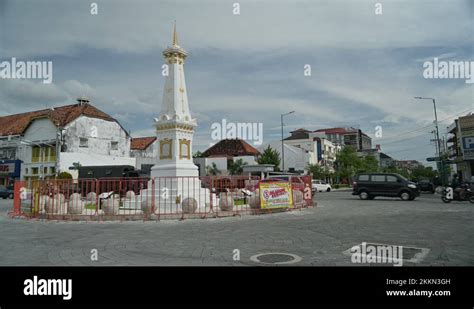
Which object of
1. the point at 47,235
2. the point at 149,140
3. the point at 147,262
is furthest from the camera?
the point at 149,140

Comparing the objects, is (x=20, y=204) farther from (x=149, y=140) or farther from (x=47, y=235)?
(x=149, y=140)

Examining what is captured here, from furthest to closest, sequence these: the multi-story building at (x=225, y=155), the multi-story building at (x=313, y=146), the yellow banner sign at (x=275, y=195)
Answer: the multi-story building at (x=313, y=146), the multi-story building at (x=225, y=155), the yellow banner sign at (x=275, y=195)

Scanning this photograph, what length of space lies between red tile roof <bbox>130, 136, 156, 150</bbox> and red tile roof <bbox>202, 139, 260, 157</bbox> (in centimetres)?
1120

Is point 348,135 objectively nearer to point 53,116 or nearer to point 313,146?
point 313,146

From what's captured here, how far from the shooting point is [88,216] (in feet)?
43.4

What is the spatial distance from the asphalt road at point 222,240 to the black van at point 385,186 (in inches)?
400

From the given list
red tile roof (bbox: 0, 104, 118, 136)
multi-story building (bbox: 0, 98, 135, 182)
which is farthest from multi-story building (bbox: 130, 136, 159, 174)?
red tile roof (bbox: 0, 104, 118, 136)

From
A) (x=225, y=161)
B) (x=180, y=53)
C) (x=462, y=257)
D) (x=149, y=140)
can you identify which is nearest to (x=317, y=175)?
(x=225, y=161)

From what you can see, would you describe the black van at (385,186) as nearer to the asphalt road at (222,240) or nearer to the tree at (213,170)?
the asphalt road at (222,240)

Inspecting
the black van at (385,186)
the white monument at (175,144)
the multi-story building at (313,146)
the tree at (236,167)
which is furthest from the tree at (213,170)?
the white monument at (175,144)

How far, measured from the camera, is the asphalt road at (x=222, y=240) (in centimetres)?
627

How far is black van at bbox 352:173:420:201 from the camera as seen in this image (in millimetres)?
21266
